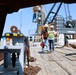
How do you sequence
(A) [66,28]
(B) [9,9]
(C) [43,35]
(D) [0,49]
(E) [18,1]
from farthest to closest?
(A) [66,28] → (C) [43,35] → (D) [0,49] → (B) [9,9] → (E) [18,1]

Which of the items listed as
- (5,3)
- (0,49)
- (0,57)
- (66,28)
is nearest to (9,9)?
(5,3)

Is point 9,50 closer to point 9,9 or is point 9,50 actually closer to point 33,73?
point 33,73

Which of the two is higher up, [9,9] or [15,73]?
[9,9]

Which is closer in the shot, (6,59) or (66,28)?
(6,59)

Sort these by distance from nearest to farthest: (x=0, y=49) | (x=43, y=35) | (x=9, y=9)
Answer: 1. (x=9, y=9)
2. (x=0, y=49)
3. (x=43, y=35)

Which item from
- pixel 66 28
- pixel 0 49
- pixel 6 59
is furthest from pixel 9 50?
pixel 66 28

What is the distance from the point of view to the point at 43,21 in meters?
41.5

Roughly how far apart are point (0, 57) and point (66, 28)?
997 inches

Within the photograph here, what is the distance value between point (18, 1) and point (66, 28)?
31376mm

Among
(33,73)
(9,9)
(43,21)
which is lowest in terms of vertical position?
(33,73)

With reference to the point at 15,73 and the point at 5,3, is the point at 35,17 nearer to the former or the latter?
the point at 15,73

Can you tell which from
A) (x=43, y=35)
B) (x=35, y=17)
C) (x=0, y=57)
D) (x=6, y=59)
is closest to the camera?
(x=6, y=59)

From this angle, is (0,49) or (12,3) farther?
(0,49)

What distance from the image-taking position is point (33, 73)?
17.1ft
